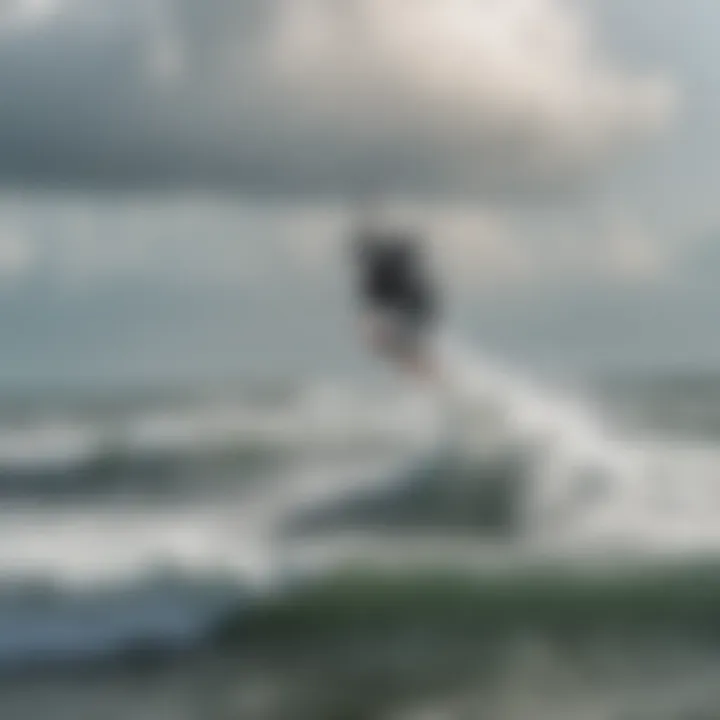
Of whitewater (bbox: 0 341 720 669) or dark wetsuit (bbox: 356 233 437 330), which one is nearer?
whitewater (bbox: 0 341 720 669)

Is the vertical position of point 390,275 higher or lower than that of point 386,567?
higher

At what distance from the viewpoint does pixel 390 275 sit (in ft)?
44.8

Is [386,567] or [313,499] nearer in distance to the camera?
[386,567]

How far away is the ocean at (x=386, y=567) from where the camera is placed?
25.8 feet

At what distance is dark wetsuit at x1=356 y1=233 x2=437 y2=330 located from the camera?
13672 mm

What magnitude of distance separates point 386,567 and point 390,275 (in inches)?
145

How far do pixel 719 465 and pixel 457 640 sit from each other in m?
8.14

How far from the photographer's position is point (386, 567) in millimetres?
11062

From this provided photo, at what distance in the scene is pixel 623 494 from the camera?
47.5ft

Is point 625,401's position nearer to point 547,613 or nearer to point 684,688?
point 547,613

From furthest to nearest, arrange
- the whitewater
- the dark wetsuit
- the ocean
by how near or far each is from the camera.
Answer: the dark wetsuit
the whitewater
the ocean

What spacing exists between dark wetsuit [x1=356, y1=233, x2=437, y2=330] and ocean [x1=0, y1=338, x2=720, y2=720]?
2.31 m

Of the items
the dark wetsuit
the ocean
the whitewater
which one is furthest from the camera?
the dark wetsuit

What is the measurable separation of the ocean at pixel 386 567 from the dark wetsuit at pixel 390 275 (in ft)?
7.56
